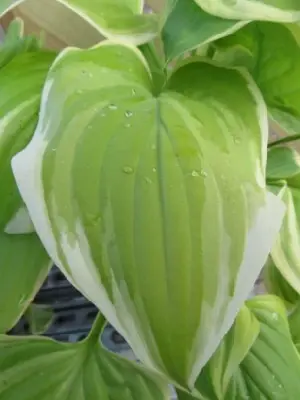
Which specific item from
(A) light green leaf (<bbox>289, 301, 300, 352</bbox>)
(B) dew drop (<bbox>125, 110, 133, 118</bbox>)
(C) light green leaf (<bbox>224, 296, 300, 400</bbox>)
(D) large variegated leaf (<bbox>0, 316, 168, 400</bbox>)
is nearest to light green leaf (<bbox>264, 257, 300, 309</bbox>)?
(A) light green leaf (<bbox>289, 301, 300, 352</bbox>)

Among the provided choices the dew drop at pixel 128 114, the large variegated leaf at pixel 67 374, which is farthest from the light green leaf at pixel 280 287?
the dew drop at pixel 128 114

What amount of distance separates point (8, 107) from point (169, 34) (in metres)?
0.12

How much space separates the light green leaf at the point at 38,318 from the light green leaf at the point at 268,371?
0.24 meters

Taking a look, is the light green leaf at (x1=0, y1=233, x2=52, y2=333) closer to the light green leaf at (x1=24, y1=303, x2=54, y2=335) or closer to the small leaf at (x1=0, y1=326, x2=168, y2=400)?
the small leaf at (x1=0, y1=326, x2=168, y2=400)

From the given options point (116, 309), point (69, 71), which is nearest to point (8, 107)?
point (69, 71)

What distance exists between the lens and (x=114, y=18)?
464 mm

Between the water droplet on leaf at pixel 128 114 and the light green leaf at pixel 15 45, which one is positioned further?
the light green leaf at pixel 15 45

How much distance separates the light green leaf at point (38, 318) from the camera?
26.7 inches

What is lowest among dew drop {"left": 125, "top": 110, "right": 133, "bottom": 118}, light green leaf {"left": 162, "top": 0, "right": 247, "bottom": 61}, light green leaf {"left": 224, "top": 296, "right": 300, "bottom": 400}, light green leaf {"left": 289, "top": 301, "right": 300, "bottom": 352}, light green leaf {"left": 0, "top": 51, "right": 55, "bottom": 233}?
light green leaf {"left": 289, "top": 301, "right": 300, "bottom": 352}

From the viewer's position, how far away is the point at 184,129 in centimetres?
36

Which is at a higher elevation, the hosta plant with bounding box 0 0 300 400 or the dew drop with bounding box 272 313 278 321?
the hosta plant with bounding box 0 0 300 400

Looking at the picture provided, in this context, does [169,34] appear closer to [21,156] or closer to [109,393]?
[21,156]

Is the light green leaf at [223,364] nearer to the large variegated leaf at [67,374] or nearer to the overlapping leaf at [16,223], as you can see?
the large variegated leaf at [67,374]

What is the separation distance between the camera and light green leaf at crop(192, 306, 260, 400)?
0.48 m
